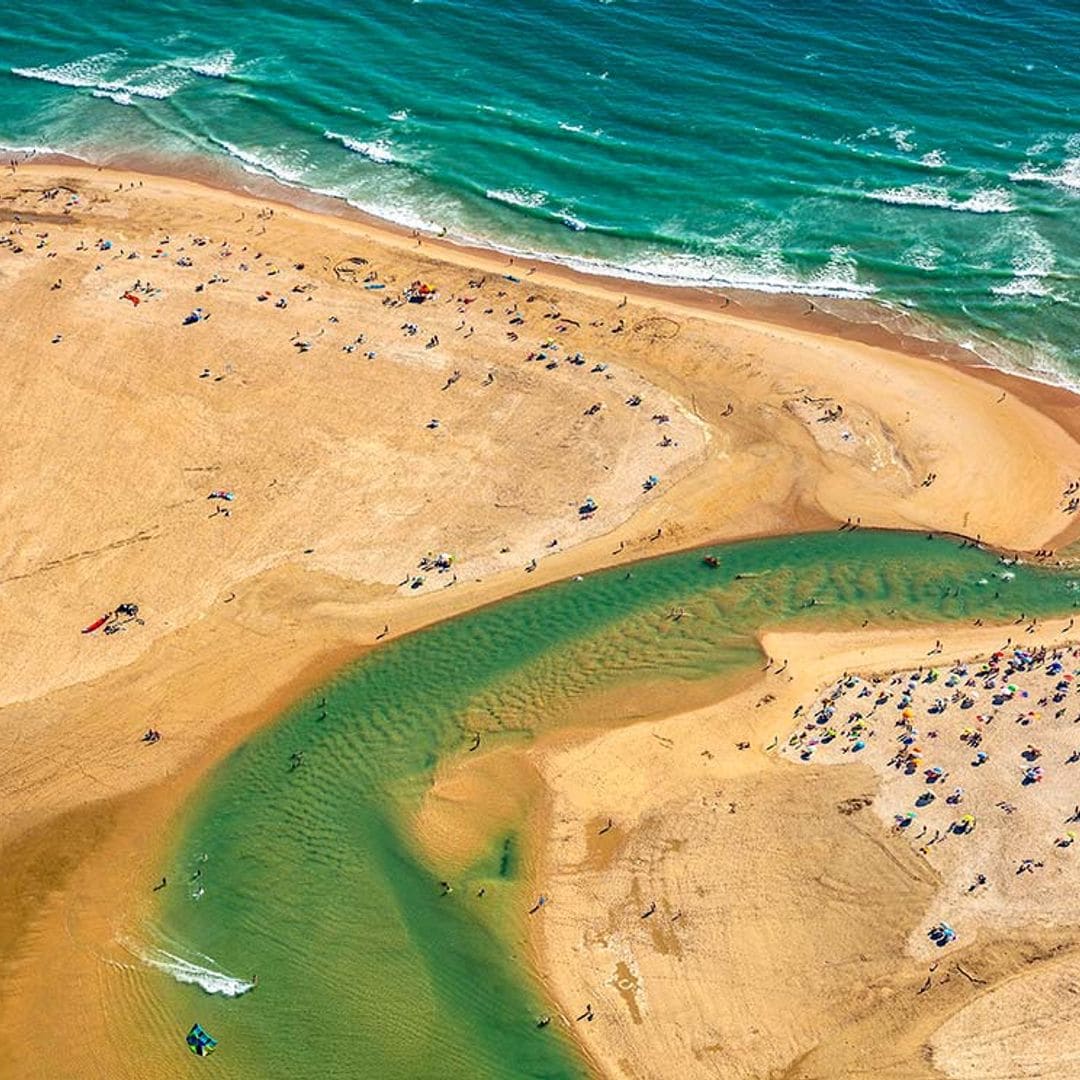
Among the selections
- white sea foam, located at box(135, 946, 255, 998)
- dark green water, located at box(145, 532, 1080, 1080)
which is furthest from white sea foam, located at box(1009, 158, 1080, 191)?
white sea foam, located at box(135, 946, 255, 998)

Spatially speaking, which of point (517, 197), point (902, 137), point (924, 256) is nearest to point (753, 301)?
point (924, 256)

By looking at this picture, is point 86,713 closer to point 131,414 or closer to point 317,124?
point 131,414

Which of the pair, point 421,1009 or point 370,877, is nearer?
point 421,1009

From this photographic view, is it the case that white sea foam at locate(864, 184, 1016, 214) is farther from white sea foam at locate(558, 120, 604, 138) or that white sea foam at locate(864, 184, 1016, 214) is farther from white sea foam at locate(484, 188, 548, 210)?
white sea foam at locate(484, 188, 548, 210)

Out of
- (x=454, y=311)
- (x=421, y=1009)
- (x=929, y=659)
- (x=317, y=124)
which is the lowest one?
(x=421, y=1009)

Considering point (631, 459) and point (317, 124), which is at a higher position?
point (317, 124)

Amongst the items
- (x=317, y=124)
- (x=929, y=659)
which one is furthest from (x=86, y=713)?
(x=317, y=124)

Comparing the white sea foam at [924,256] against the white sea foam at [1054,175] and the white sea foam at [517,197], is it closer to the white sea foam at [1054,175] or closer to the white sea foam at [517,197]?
the white sea foam at [1054,175]
